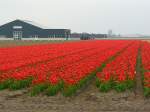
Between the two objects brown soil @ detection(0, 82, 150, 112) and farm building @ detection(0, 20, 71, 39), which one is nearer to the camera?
brown soil @ detection(0, 82, 150, 112)

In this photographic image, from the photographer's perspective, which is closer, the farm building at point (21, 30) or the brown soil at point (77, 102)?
the brown soil at point (77, 102)

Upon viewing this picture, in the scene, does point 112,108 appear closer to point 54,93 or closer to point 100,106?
point 100,106

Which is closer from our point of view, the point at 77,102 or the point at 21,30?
the point at 77,102

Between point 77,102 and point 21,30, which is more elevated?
point 21,30

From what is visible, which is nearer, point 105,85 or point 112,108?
point 112,108

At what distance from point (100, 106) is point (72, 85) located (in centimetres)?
216

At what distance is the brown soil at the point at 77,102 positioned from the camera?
1094 centimetres

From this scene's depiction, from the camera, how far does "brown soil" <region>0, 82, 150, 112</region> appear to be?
35.9 feet

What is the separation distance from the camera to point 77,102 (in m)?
11.8

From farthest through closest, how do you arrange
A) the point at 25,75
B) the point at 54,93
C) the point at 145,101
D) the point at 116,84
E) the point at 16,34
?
1. the point at 16,34
2. the point at 25,75
3. the point at 116,84
4. the point at 54,93
5. the point at 145,101

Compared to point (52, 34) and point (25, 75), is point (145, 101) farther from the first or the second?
point (52, 34)

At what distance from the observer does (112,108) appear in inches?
434

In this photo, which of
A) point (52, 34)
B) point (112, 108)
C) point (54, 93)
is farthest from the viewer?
point (52, 34)

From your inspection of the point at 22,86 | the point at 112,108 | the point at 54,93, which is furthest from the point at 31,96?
the point at 112,108
